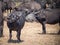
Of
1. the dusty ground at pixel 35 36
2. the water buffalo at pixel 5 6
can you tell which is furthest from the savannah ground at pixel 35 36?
the water buffalo at pixel 5 6

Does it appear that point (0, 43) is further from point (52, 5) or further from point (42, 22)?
point (52, 5)

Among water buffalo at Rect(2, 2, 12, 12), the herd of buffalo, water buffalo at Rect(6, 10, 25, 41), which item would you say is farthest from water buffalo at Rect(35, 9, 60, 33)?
water buffalo at Rect(2, 2, 12, 12)

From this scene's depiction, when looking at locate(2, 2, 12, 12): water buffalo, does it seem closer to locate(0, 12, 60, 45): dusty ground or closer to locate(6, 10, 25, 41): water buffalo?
locate(6, 10, 25, 41): water buffalo

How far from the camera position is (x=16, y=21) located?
2.55 metres

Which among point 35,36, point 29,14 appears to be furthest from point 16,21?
point 35,36

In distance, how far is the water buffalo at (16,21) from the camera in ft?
8.35

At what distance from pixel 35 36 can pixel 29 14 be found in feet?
0.83

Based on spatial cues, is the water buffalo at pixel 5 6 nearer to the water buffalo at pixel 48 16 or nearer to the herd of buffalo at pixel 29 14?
the herd of buffalo at pixel 29 14

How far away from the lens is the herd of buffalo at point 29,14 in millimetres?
2545


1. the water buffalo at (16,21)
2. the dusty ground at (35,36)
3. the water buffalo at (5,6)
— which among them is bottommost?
the dusty ground at (35,36)

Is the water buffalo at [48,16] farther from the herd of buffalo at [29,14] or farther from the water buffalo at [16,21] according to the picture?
the water buffalo at [16,21]

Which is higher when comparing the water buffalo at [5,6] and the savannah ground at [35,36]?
the water buffalo at [5,6]

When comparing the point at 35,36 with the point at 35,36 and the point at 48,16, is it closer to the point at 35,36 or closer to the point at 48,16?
the point at 35,36

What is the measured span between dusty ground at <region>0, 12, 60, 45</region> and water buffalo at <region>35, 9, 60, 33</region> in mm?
51
